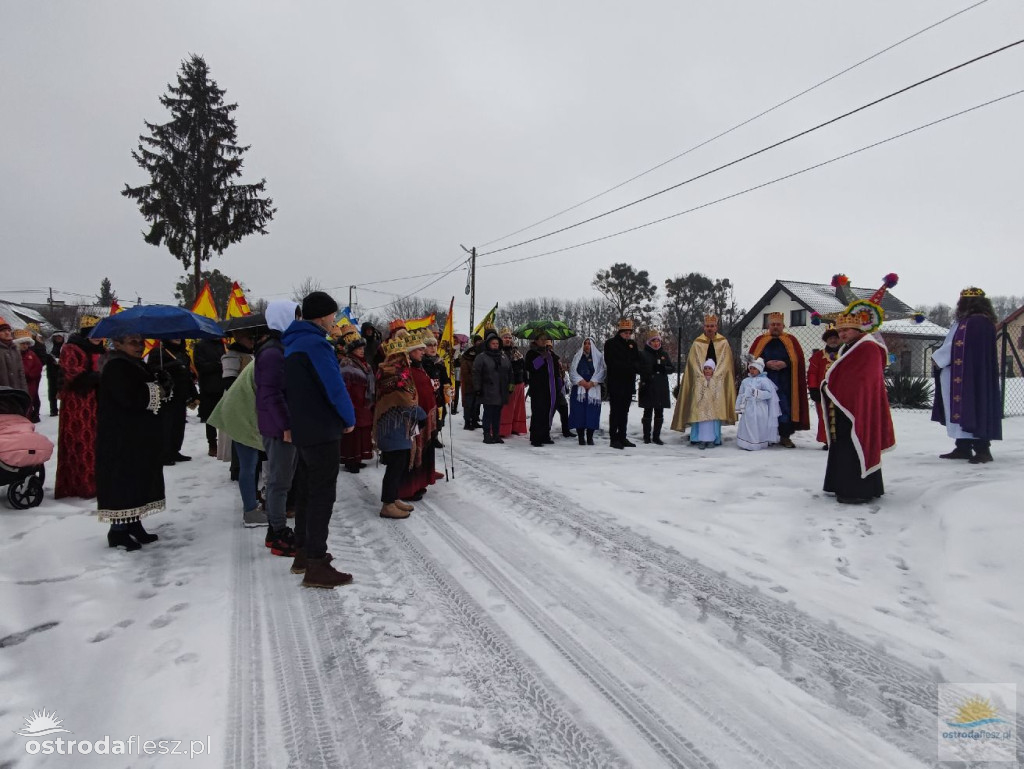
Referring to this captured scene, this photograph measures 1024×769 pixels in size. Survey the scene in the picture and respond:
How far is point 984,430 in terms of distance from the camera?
6.20 meters

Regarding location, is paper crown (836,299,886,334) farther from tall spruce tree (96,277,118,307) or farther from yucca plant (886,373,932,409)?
tall spruce tree (96,277,118,307)

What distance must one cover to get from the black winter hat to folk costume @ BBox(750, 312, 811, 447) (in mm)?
7371

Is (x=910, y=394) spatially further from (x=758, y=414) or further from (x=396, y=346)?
(x=396, y=346)

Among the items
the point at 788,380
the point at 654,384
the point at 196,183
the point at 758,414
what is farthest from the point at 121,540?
the point at 196,183

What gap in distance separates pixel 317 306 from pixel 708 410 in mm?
6880

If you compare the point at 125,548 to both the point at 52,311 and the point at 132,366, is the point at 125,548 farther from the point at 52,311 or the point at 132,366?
the point at 52,311

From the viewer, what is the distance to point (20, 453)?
484 centimetres

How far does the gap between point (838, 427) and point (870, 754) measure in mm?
3723

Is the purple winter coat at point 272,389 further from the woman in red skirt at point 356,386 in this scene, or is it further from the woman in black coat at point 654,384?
the woman in black coat at point 654,384

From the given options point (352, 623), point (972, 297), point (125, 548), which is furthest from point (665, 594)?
point (972, 297)

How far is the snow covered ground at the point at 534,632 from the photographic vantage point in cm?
223

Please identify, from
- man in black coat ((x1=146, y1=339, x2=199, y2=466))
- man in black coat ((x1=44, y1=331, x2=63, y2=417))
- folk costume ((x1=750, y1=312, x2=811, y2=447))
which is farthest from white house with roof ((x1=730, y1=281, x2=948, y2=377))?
man in black coat ((x1=44, y1=331, x2=63, y2=417))

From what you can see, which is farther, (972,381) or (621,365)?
(621,365)

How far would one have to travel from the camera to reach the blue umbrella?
175 inches
